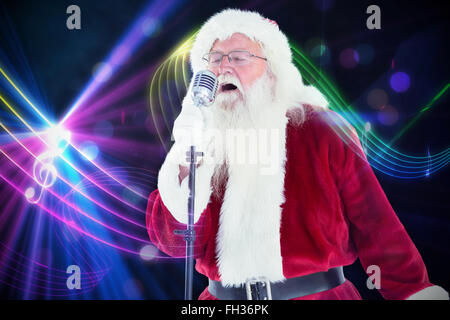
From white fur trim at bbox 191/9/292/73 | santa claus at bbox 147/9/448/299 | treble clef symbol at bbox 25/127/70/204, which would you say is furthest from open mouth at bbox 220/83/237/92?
treble clef symbol at bbox 25/127/70/204

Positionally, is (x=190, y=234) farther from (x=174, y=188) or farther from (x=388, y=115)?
(x=388, y=115)

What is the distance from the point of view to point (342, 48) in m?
2.19

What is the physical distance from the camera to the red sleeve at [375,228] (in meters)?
1.41

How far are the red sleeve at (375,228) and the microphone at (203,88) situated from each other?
692 millimetres

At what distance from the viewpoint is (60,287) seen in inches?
86.7

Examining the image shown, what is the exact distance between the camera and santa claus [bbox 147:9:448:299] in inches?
58.3

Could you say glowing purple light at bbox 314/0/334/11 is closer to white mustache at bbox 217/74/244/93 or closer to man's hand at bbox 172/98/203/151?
white mustache at bbox 217/74/244/93

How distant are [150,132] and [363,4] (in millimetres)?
1564

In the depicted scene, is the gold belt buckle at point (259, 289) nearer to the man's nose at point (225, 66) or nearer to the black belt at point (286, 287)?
the black belt at point (286, 287)

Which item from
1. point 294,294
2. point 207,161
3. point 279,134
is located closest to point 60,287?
point 207,161

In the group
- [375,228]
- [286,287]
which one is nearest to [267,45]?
[375,228]

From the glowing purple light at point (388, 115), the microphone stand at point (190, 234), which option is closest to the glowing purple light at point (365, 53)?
the glowing purple light at point (388, 115)
